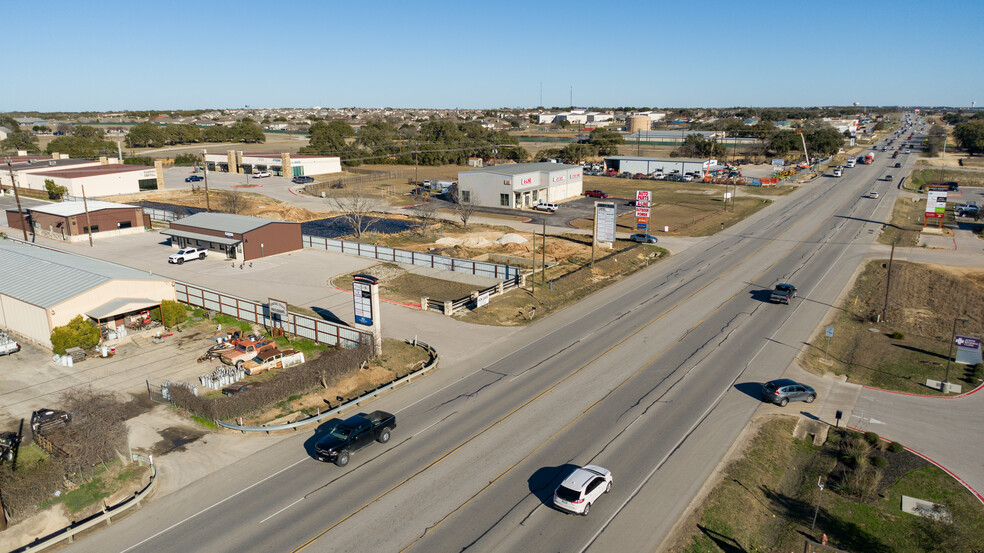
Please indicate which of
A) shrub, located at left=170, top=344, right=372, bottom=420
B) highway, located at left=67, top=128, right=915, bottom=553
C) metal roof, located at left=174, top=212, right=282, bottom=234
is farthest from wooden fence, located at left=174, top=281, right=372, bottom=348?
metal roof, located at left=174, top=212, right=282, bottom=234

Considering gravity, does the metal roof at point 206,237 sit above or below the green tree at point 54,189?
below

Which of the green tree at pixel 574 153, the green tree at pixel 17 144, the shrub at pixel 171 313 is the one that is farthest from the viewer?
the green tree at pixel 17 144

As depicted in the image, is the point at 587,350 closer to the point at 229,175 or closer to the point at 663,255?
the point at 663,255

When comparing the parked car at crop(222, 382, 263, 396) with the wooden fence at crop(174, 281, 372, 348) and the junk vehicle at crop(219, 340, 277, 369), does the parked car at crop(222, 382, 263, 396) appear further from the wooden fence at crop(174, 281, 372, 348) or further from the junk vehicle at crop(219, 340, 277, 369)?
the wooden fence at crop(174, 281, 372, 348)

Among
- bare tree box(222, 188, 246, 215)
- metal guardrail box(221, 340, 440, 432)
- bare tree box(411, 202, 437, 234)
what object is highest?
bare tree box(222, 188, 246, 215)

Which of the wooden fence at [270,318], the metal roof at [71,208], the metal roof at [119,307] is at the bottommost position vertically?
the wooden fence at [270,318]

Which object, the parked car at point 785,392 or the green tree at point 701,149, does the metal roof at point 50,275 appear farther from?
the green tree at point 701,149

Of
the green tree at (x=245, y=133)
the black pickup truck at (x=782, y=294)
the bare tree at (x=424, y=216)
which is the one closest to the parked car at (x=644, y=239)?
the black pickup truck at (x=782, y=294)
